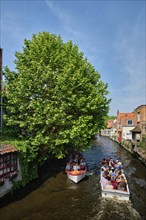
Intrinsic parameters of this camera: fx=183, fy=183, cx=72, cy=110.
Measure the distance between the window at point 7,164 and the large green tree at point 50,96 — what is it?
1.65 m

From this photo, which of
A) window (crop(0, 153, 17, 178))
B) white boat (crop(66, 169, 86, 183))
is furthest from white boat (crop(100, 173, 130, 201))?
window (crop(0, 153, 17, 178))

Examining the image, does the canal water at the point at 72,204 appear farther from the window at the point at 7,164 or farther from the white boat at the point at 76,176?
the window at the point at 7,164

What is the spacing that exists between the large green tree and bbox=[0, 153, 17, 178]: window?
1.65m

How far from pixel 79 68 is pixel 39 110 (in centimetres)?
609

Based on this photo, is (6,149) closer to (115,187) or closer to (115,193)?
(115,193)

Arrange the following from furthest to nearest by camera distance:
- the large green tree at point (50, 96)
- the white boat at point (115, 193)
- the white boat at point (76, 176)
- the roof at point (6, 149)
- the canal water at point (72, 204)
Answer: the white boat at point (76, 176) → the large green tree at point (50, 96) → the white boat at point (115, 193) → the roof at point (6, 149) → the canal water at point (72, 204)

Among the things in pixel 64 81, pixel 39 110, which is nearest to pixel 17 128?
pixel 39 110

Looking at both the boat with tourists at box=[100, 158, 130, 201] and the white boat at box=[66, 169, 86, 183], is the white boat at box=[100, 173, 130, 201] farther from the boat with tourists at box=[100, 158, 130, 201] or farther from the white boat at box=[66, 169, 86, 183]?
the white boat at box=[66, 169, 86, 183]

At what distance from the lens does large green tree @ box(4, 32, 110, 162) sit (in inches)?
631

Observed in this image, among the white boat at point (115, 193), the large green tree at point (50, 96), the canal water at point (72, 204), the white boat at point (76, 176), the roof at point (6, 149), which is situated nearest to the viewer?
the canal water at point (72, 204)

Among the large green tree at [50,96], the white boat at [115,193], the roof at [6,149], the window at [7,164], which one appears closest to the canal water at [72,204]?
the white boat at [115,193]

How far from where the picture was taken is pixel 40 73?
53.8 feet

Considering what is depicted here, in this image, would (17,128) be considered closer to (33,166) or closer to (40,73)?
(33,166)

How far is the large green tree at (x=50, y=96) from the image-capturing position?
1602 centimetres
